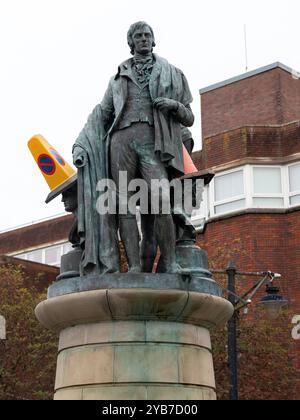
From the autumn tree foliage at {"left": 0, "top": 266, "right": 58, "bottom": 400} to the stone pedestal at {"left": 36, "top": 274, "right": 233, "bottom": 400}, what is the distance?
53.9ft

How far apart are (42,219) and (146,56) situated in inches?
1753

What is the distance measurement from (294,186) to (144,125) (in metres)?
25.6

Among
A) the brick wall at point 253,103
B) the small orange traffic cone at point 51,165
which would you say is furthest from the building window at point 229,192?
the small orange traffic cone at point 51,165

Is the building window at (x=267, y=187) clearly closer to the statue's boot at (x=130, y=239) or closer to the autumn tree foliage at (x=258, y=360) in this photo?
the autumn tree foliage at (x=258, y=360)

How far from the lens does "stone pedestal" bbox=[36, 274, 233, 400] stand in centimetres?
805

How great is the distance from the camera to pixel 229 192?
3484 cm

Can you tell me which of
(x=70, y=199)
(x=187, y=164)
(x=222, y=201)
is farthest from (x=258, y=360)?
(x=70, y=199)

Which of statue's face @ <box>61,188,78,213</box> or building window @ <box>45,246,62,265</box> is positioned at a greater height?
building window @ <box>45,246,62,265</box>

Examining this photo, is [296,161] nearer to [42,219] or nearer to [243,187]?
[243,187]

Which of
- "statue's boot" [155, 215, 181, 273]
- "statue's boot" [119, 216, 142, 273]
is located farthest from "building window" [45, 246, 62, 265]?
"statue's boot" [155, 215, 181, 273]

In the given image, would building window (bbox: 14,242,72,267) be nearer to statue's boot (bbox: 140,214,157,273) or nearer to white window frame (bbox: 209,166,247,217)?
white window frame (bbox: 209,166,247,217)

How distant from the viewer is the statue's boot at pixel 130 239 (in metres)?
8.84

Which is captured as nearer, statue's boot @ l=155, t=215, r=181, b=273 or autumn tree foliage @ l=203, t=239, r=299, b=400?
statue's boot @ l=155, t=215, r=181, b=273

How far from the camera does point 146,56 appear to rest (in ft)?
30.9
